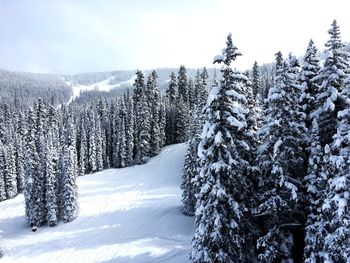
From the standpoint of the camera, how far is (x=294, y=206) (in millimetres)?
21156

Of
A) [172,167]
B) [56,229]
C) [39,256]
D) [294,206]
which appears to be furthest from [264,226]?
[172,167]

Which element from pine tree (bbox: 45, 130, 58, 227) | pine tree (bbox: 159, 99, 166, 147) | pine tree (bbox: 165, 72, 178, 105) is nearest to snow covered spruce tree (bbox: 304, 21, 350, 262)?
pine tree (bbox: 45, 130, 58, 227)

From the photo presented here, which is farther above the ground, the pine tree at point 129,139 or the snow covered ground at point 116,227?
the pine tree at point 129,139

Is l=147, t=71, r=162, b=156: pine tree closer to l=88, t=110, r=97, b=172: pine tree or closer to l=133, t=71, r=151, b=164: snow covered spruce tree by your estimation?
l=133, t=71, r=151, b=164: snow covered spruce tree

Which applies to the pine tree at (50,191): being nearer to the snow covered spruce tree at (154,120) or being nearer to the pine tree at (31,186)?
the pine tree at (31,186)

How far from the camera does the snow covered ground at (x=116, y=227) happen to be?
3859cm

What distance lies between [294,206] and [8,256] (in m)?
36.8

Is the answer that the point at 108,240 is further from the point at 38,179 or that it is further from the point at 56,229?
the point at 38,179

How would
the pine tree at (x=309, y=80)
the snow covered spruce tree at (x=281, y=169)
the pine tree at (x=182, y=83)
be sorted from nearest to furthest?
the snow covered spruce tree at (x=281, y=169)
the pine tree at (x=309, y=80)
the pine tree at (x=182, y=83)

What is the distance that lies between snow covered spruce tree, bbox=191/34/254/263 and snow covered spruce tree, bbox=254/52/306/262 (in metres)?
1.34

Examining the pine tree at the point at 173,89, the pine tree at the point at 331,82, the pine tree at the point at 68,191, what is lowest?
the pine tree at the point at 68,191

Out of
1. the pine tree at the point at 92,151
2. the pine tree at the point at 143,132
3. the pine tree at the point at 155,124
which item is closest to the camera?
the pine tree at the point at 143,132

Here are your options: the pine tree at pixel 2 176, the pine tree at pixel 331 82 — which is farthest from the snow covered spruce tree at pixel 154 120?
the pine tree at pixel 331 82

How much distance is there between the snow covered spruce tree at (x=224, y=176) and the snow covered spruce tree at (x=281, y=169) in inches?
52.7
